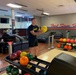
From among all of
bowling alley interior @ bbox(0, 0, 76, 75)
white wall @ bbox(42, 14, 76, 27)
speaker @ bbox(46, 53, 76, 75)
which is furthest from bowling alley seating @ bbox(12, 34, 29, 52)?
white wall @ bbox(42, 14, 76, 27)

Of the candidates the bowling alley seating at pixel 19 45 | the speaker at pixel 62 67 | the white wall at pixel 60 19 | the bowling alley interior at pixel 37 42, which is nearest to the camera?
the speaker at pixel 62 67

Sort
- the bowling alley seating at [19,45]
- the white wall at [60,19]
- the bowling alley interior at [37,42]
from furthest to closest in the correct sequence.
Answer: the white wall at [60,19]
the bowling alley seating at [19,45]
the bowling alley interior at [37,42]

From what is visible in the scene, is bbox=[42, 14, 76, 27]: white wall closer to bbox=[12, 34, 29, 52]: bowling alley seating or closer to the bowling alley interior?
the bowling alley interior

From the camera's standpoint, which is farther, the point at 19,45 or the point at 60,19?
the point at 60,19

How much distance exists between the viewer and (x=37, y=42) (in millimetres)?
3162

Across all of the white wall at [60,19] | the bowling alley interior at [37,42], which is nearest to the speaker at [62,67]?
the bowling alley interior at [37,42]

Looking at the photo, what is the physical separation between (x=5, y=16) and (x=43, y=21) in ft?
13.6

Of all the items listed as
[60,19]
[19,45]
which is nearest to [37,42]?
[19,45]

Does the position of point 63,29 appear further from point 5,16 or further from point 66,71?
point 66,71

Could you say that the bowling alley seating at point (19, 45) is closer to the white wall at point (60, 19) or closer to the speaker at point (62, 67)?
the speaker at point (62, 67)

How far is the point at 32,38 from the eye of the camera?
296 centimetres

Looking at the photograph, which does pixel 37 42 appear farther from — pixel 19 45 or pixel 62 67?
pixel 19 45

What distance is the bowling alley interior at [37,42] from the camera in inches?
41.0

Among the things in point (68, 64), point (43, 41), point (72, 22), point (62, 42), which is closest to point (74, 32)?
point (72, 22)
